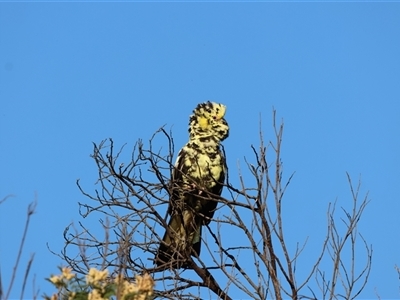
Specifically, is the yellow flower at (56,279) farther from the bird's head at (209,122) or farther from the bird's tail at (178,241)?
the bird's head at (209,122)

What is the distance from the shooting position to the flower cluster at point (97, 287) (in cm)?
242

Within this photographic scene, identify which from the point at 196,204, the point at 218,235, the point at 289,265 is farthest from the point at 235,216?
the point at 196,204

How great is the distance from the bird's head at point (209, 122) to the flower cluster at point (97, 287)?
3455 mm

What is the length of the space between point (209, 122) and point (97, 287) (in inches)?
140

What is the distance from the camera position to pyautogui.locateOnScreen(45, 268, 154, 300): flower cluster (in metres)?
2.42

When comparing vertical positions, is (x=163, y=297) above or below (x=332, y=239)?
below

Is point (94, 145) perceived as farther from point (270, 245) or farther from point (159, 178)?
point (270, 245)

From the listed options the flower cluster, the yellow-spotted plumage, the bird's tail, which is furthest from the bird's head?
the flower cluster

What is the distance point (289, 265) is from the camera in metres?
4.00

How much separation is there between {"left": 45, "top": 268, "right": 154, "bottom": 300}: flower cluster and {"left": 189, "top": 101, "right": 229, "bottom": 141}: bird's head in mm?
3455

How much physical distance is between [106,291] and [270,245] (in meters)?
1.78

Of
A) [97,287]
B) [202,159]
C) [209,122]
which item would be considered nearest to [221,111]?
[209,122]

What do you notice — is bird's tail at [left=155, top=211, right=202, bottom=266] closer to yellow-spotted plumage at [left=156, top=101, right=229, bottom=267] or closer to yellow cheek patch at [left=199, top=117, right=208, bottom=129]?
yellow-spotted plumage at [left=156, top=101, right=229, bottom=267]

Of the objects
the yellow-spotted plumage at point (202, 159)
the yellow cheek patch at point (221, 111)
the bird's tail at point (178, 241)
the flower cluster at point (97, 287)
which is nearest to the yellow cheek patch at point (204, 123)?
the yellow-spotted plumage at point (202, 159)
